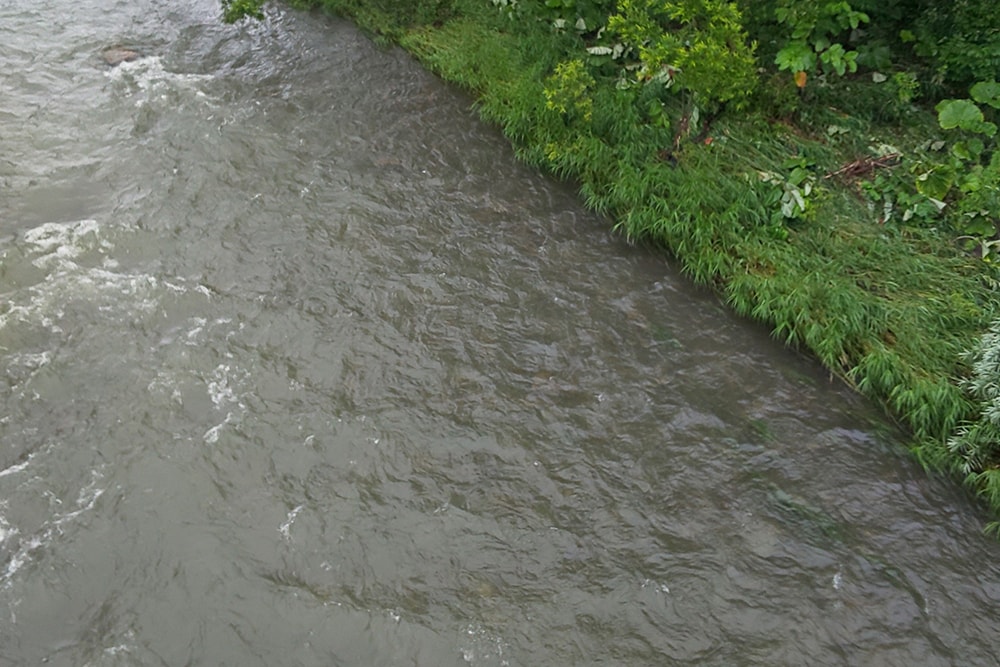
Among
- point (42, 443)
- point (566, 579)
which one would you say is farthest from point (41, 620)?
point (566, 579)

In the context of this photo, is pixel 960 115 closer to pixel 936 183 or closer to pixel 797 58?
pixel 936 183

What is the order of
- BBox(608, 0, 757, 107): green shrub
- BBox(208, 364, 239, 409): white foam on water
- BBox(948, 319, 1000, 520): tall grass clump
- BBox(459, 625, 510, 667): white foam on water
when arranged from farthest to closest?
BBox(608, 0, 757, 107): green shrub
BBox(208, 364, 239, 409): white foam on water
BBox(948, 319, 1000, 520): tall grass clump
BBox(459, 625, 510, 667): white foam on water

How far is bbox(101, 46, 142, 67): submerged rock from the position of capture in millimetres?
9969

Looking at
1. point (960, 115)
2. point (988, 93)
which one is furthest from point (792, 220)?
point (988, 93)

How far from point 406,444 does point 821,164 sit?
5.28 meters

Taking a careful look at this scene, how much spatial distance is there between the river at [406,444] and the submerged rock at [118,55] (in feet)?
5.31

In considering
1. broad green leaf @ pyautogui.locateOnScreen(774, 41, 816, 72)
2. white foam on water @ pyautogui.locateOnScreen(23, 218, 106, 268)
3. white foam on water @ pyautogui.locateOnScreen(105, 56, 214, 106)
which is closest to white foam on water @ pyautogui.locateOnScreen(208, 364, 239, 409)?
white foam on water @ pyautogui.locateOnScreen(23, 218, 106, 268)

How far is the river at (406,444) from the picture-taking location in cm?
494

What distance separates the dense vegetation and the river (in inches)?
15.4

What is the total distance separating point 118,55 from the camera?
10055 mm

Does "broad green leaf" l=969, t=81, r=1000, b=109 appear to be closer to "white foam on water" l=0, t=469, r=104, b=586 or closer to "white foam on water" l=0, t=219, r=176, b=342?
"white foam on water" l=0, t=219, r=176, b=342

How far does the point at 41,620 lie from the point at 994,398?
6925 millimetres

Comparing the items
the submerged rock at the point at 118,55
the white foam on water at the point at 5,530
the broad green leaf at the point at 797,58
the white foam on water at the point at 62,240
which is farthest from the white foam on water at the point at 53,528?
the broad green leaf at the point at 797,58

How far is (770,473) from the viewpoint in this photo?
5902 mm
